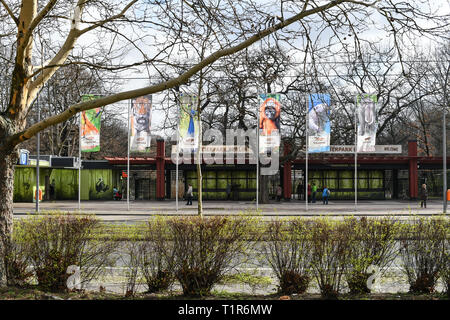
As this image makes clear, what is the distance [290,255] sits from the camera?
5934 millimetres

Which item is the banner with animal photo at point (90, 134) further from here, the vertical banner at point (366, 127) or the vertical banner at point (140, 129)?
the vertical banner at point (366, 127)

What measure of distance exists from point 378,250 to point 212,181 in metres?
34.6

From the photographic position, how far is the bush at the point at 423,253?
5.98 m

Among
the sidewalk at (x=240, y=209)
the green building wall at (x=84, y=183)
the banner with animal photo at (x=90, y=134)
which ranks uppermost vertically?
the banner with animal photo at (x=90, y=134)

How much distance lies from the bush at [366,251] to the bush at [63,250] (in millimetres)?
3370

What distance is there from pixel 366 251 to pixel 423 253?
881 mm

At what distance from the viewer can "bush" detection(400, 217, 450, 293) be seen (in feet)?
19.6

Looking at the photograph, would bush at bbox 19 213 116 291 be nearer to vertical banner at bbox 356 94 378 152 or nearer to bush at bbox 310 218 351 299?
bush at bbox 310 218 351 299

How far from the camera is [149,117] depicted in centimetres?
2653

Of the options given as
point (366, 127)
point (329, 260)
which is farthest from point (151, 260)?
point (366, 127)

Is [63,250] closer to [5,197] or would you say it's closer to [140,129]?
[5,197]

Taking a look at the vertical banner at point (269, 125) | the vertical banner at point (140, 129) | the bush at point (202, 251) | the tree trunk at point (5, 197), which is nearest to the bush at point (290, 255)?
the bush at point (202, 251)
